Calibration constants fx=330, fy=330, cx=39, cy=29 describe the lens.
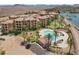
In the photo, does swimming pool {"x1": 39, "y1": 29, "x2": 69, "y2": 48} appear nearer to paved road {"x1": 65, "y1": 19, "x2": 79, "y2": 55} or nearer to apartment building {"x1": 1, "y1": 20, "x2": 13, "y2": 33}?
paved road {"x1": 65, "y1": 19, "x2": 79, "y2": 55}

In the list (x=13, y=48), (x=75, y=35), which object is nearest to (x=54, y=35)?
(x=75, y=35)

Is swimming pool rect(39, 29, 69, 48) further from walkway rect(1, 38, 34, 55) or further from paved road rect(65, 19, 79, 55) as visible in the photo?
walkway rect(1, 38, 34, 55)

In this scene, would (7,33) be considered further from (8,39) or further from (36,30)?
(36,30)

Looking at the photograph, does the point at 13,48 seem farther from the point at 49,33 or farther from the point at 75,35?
the point at 75,35

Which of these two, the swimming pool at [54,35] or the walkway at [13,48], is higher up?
the swimming pool at [54,35]

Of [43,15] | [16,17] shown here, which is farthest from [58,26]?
[16,17]

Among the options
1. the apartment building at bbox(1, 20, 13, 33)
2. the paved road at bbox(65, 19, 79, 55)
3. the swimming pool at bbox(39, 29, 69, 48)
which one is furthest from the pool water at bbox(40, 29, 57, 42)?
the apartment building at bbox(1, 20, 13, 33)

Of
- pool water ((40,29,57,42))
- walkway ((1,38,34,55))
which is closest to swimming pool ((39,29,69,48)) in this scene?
pool water ((40,29,57,42))

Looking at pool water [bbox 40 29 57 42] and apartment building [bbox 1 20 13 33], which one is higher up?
apartment building [bbox 1 20 13 33]

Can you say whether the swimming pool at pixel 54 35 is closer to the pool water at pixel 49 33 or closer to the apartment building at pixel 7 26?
the pool water at pixel 49 33

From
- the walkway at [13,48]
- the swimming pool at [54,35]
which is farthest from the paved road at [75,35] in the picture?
the walkway at [13,48]

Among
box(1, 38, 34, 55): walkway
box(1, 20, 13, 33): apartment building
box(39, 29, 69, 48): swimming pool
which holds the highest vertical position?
box(1, 20, 13, 33): apartment building
